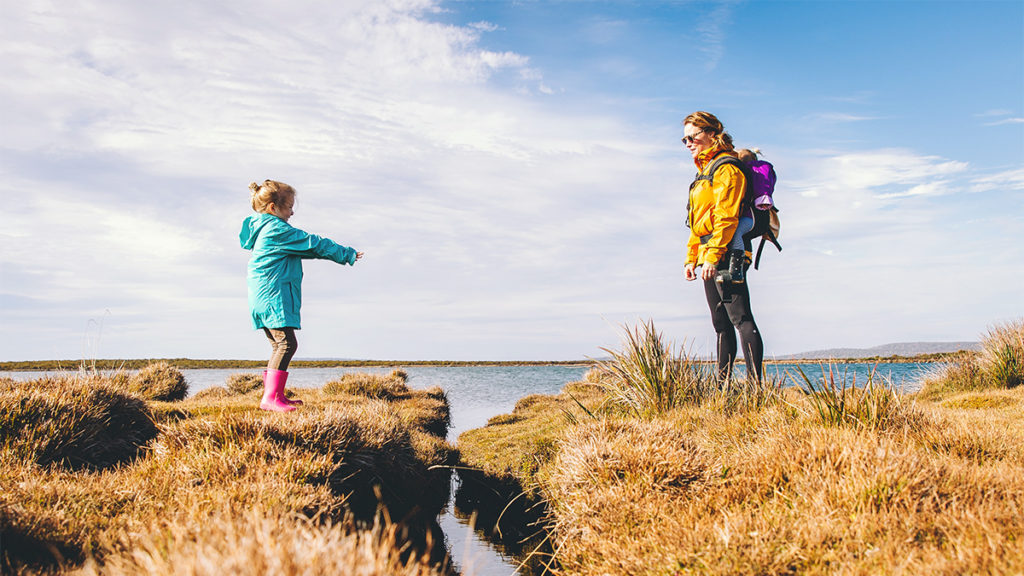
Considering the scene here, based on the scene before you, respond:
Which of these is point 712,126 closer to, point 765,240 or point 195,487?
point 765,240

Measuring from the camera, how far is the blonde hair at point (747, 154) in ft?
18.9

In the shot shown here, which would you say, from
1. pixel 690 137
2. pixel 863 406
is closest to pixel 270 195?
pixel 690 137

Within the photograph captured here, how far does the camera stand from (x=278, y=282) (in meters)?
6.08

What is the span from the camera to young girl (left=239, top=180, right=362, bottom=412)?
6.03m

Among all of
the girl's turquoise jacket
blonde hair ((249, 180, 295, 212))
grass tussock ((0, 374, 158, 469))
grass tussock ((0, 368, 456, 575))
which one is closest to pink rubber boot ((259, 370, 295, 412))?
the girl's turquoise jacket

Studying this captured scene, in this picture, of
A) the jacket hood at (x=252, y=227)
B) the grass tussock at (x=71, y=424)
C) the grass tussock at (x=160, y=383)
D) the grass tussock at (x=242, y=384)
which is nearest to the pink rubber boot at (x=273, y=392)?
the grass tussock at (x=71, y=424)

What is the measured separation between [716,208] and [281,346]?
4775 millimetres

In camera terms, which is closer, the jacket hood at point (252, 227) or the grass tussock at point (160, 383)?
the jacket hood at point (252, 227)

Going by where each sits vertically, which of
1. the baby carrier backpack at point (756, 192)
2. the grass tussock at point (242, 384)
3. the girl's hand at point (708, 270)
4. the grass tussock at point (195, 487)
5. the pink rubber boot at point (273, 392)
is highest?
the baby carrier backpack at point (756, 192)

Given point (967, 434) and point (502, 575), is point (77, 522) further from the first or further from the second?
point (967, 434)

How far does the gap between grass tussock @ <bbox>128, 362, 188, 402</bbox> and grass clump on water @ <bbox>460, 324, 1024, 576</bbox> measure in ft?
39.0

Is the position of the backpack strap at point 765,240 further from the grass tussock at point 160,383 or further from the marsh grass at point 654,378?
the grass tussock at point 160,383

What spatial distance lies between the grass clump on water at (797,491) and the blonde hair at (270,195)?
4.17 meters

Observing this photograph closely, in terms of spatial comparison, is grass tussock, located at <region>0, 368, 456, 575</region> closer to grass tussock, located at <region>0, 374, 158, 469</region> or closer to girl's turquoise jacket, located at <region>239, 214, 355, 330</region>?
grass tussock, located at <region>0, 374, 158, 469</region>
